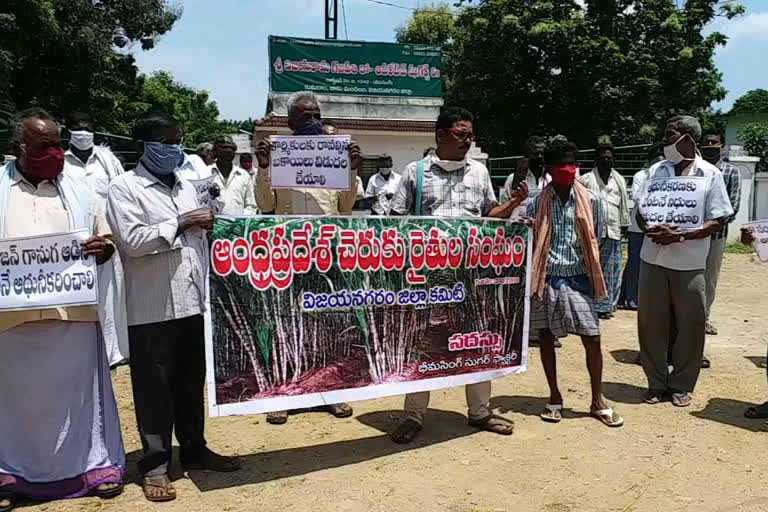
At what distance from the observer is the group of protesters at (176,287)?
3537 millimetres

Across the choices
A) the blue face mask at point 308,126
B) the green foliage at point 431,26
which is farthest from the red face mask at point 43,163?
the green foliage at point 431,26

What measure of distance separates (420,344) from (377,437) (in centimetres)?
76

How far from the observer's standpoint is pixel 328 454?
14.1 feet

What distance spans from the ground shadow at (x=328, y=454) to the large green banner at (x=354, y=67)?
1619 centimetres

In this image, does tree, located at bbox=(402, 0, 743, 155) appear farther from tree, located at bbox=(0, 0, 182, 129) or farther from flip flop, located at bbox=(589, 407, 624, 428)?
flip flop, located at bbox=(589, 407, 624, 428)

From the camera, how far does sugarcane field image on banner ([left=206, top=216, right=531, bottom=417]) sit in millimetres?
3787

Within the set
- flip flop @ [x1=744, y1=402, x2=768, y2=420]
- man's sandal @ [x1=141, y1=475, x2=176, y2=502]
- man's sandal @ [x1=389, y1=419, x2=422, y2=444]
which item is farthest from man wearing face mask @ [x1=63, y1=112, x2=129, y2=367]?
flip flop @ [x1=744, y1=402, x2=768, y2=420]

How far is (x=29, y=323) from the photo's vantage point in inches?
138

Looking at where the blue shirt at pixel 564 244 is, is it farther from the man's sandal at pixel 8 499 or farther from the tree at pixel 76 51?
the tree at pixel 76 51

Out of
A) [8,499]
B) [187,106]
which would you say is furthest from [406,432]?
[187,106]

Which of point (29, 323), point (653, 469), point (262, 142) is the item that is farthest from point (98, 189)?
Answer: point (653, 469)

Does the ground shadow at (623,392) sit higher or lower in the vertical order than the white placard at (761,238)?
lower

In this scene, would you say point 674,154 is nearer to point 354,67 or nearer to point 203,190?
point 203,190

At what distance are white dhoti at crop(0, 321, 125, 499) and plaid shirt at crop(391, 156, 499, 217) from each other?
2.08 m
